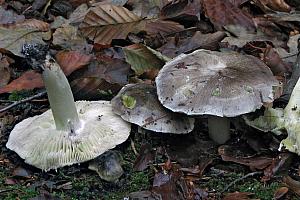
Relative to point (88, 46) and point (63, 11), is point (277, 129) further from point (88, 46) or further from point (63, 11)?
point (63, 11)

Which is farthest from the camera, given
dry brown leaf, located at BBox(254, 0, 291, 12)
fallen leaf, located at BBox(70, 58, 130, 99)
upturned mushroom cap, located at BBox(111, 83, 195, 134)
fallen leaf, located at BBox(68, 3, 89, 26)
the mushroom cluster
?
dry brown leaf, located at BBox(254, 0, 291, 12)

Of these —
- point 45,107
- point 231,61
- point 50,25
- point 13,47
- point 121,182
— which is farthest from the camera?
point 50,25

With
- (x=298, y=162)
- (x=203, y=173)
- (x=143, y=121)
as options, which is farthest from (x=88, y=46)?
(x=298, y=162)

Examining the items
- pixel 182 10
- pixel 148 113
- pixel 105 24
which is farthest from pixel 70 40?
pixel 148 113

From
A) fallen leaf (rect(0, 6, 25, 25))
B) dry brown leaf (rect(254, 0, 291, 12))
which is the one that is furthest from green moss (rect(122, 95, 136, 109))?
dry brown leaf (rect(254, 0, 291, 12))

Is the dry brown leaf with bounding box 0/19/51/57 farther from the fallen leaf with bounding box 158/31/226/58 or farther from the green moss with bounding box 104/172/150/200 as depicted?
the green moss with bounding box 104/172/150/200

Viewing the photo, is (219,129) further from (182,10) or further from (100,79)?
(182,10)
